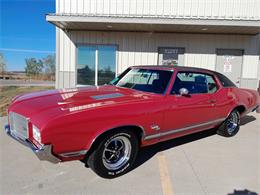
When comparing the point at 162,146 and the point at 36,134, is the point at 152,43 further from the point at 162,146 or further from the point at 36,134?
the point at 36,134

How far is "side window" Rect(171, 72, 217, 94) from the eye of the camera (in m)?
4.29

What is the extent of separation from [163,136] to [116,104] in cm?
114

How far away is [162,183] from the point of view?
3303 millimetres

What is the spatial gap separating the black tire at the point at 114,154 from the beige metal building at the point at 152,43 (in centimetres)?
701

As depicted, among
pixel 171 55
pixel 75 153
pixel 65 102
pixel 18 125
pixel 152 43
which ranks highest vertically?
pixel 152 43

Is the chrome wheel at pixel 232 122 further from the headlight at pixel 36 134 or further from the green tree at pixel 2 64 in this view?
the green tree at pixel 2 64

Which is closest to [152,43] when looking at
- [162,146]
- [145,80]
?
[145,80]

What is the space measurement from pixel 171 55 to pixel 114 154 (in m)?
7.72

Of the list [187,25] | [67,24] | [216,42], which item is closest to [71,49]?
[67,24]

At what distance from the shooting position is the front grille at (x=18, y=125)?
310cm

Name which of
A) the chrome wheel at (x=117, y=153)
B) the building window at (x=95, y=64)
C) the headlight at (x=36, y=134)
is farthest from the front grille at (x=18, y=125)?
the building window at (x=95, y=64)

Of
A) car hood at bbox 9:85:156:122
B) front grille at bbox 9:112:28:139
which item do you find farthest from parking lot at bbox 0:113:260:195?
car hood at bbox 9:85:156:122

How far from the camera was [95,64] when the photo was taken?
10461mm

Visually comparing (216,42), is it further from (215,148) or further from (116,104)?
(116,104)
